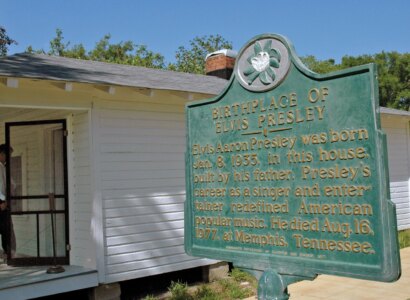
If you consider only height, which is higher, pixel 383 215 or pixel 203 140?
pixel 203 140

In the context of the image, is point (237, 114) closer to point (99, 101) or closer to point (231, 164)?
point (231, 164)

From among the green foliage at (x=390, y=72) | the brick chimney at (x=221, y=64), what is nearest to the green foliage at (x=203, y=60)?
the green foliage at (x=390, y=72)

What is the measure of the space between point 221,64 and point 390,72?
106 feet

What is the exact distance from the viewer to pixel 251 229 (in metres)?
3.50

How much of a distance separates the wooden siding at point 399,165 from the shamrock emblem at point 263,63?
10.6 m

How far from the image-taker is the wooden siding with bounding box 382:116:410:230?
1339 cm

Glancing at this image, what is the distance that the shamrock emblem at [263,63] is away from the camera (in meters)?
3.36

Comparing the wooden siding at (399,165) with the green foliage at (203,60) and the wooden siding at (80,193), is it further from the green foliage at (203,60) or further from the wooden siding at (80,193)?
the green foliage at (203,60)

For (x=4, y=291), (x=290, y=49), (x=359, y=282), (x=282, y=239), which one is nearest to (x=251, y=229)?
(x=282, y=239)

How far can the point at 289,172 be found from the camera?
3271 millimetres

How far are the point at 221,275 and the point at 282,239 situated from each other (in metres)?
5.50

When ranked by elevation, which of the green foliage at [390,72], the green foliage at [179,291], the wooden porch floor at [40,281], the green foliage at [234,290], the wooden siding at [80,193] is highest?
the green foliage at [390,72]

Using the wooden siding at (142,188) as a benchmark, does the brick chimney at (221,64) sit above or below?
above

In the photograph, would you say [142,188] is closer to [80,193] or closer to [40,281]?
[80,193]
